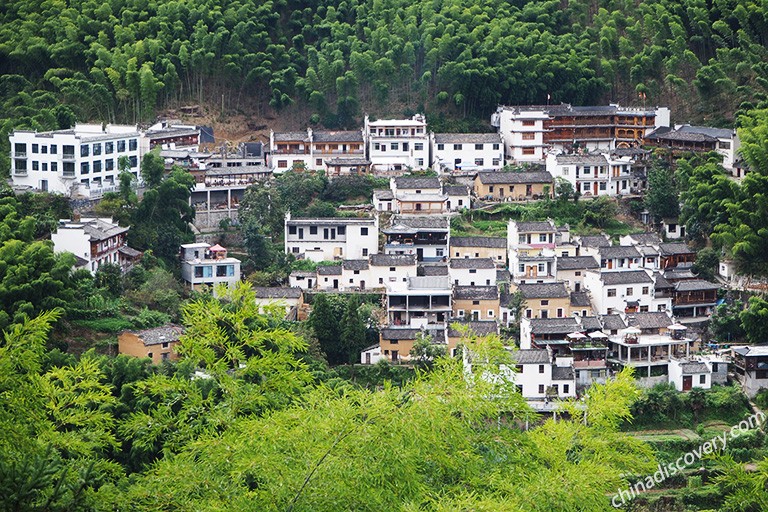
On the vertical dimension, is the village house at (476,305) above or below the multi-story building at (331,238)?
below

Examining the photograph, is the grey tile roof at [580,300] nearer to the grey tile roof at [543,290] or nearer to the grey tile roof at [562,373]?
the grey tile roof at [543,290]

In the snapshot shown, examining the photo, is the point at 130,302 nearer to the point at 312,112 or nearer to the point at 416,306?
the point at 416,306

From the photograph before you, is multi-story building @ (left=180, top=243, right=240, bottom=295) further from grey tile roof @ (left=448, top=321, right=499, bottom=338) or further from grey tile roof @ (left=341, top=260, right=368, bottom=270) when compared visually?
grey tile roof @ (left=448, top=321, right=499, bottom=338)

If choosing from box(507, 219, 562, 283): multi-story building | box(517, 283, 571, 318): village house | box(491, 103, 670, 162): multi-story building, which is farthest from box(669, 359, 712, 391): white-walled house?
box(491, 103, 670, 162): multi-story building

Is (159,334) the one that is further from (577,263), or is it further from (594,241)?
(594,241)

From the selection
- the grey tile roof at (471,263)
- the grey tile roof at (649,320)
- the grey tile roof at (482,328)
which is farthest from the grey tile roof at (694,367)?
the grey tile roof at (471,263)

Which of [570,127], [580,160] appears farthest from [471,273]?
[570,127]
